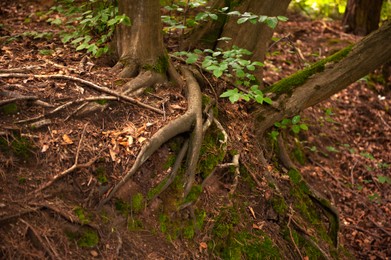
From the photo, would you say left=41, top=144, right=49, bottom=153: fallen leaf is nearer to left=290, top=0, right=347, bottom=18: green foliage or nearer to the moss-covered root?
the moss-covered root

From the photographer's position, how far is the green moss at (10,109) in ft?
10.4

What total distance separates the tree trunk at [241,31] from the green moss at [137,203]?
227cm

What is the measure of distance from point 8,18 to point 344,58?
4.69 meters

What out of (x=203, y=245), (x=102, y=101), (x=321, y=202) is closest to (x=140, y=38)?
(x=102, y=101)

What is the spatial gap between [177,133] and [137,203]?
0.79 metres

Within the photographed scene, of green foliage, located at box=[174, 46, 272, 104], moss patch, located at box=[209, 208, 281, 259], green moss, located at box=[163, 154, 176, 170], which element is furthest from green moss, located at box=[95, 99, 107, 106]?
moss patch, located at box=[209, 208, 281, 259]

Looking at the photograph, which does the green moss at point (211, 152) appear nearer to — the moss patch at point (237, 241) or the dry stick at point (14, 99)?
the moss patch at point (237, 241)

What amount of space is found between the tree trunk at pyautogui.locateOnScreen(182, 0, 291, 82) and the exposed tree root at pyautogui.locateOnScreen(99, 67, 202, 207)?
3.15 feet

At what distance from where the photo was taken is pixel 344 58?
461 cm

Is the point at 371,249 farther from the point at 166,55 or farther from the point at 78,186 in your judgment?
the point at 78,186

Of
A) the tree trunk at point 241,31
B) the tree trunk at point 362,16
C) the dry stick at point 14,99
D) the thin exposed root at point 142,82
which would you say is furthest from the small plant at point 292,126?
the tree trunk at point 362,16

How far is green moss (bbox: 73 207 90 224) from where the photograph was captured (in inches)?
115

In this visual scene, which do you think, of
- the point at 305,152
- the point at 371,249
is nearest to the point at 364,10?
the point at 305,152

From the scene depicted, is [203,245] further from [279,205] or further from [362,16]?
[362,16]
